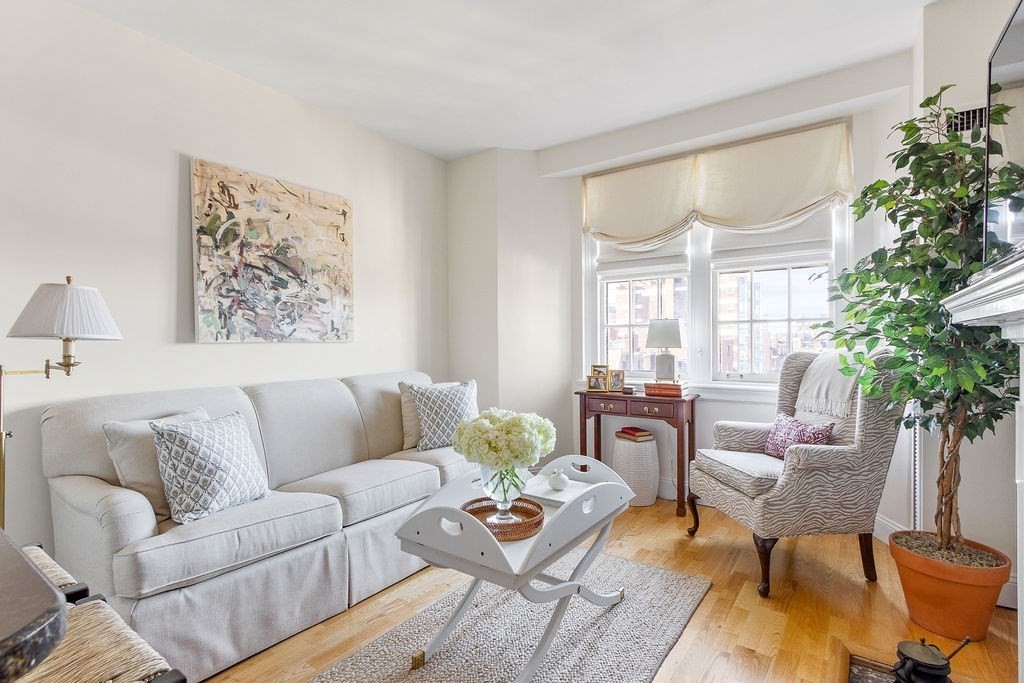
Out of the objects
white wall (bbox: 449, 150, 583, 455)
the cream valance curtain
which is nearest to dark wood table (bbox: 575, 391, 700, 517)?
white wall (bbox: 449, 150, 583, 455)

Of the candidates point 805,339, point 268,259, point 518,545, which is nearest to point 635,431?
point 805,339

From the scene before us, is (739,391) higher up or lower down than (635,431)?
higher up

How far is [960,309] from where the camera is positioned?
5.03 ft

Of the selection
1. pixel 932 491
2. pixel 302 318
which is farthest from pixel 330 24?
pixel 932 491

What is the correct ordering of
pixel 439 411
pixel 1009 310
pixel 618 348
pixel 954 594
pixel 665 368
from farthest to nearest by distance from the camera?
pixel 618 348
pixel 665 368
pixel 439 411
pixel 954 594
pixel 1009 310

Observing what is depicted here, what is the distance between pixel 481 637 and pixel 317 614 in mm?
705

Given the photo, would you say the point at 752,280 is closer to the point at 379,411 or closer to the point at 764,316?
the point at 764,316

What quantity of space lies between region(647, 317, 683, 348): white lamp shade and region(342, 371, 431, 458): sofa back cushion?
68.5 inches

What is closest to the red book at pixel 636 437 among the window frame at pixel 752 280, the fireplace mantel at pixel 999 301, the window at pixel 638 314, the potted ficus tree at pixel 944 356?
the window at pixel 638 314

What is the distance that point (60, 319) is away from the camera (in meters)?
1.72

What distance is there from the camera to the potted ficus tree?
6.22 ft

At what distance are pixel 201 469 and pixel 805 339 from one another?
345 centimetres

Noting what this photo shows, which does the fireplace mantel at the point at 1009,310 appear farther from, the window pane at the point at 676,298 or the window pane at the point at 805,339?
the window pane at the point at 676,298

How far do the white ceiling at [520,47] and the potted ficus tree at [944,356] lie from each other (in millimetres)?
825
